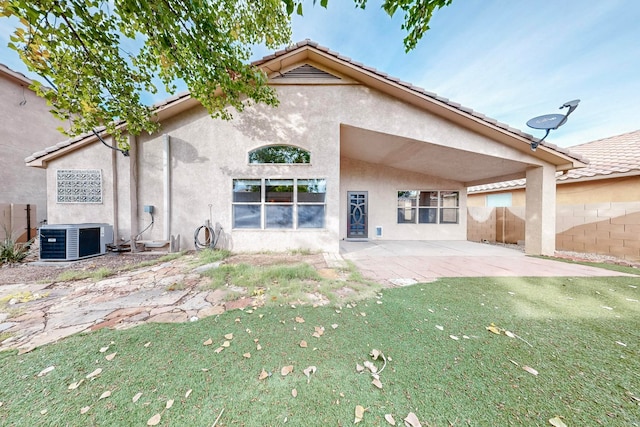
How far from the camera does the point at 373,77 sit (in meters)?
5.47

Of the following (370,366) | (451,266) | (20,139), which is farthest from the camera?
(20,139)

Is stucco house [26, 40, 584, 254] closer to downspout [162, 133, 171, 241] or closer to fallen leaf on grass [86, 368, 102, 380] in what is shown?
downspout [162, 133, 171, 241]

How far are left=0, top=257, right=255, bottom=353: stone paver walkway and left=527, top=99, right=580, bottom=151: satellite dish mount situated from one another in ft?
25.9

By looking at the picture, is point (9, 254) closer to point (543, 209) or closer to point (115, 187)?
point (115, 187)

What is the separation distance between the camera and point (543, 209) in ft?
18.7

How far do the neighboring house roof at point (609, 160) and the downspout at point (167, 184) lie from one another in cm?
1263

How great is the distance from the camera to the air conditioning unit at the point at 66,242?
15.8 feet

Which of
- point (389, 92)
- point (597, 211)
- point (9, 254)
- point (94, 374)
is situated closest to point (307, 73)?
point (389, 92)

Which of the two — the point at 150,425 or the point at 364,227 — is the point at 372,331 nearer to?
the point at 150,425

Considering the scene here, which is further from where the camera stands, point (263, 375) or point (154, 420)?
point (263, 375)

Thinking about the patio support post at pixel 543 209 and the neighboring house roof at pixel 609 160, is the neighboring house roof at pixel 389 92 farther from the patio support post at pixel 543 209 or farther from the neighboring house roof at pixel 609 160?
the neighboring house roof at pixel 609 160

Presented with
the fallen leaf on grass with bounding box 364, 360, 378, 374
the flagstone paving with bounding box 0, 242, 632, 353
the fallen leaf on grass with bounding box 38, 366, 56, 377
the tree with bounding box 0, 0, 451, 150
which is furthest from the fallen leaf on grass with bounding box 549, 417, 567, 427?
the tree with bounding box 0, 0, 451, 150

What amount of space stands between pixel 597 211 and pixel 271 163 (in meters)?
9.92

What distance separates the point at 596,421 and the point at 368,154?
7.34m
